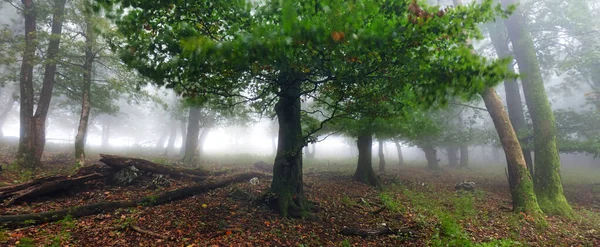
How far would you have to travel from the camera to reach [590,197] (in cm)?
1246

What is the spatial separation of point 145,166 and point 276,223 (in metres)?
5.69

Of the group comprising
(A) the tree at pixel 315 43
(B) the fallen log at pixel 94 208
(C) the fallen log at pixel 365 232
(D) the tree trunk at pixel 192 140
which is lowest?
(C) the fallen log at pixel 365 232

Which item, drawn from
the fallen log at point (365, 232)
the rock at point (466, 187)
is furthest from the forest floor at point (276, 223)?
the rock at point (466, 187)

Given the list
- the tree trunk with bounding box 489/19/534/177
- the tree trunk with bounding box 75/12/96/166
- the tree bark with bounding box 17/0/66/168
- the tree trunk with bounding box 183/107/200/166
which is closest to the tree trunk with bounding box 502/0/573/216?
the tree trunk with bounding box 489/19/534/177

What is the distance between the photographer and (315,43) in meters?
3.74

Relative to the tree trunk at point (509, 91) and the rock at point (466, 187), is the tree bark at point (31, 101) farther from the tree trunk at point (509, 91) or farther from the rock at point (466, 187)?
the tree trunk at point (509, 91)

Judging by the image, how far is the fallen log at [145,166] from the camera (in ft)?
28.1

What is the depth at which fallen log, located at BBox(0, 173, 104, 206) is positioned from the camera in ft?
20.3

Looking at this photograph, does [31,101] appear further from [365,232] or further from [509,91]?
[509,91]

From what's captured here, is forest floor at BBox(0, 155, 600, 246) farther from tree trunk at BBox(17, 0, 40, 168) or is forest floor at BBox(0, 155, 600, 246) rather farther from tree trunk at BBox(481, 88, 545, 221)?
tree trunk at BBox(17, 0, 40, 168)

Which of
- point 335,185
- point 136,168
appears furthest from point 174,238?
point 335,185

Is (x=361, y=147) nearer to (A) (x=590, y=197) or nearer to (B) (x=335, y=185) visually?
(B) (x=335, y=185)

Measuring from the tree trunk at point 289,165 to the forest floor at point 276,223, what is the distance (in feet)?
1.51

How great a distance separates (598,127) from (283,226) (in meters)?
17.5
